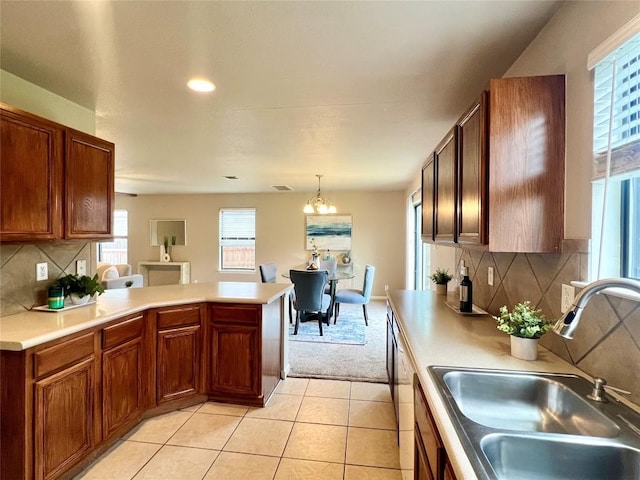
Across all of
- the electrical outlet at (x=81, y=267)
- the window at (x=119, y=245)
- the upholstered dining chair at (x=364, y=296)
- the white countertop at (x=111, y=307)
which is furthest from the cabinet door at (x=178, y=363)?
the window at (x=119, y=245)

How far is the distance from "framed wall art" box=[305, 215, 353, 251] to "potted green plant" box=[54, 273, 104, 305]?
4862 mm

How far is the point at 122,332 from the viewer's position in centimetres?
205

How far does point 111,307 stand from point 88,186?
81 centimetres

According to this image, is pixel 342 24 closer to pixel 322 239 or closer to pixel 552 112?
pixel 552 112

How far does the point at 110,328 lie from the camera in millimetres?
1944

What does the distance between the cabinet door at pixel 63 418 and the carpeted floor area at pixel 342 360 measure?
5.59 ft

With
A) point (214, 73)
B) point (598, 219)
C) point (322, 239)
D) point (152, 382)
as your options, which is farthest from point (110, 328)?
point (322, 239)

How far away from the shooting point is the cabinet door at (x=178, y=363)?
2361 mm

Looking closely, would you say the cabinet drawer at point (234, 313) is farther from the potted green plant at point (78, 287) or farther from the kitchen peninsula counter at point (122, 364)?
the potted green plant at point (78, 287)

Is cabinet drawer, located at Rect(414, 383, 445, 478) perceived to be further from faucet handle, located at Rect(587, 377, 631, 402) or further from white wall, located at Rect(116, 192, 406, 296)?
white wall, located at Rect(116, 192, 406, 296)

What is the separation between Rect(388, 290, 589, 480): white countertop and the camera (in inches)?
32.9

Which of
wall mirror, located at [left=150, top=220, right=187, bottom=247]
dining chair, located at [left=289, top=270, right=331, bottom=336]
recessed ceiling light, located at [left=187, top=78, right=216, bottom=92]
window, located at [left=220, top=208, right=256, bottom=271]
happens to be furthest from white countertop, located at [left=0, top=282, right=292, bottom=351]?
wall mirror, located at [left=150, top=220, right=187, bottom=247]

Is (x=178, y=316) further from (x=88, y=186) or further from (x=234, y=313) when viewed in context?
(x=88, y=186)

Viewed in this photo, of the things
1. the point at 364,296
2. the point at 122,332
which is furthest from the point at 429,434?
the point at 364,296
